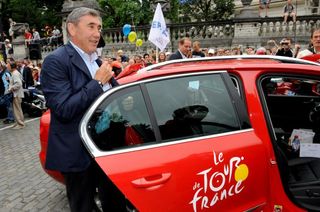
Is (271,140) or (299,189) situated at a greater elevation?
(271,140)

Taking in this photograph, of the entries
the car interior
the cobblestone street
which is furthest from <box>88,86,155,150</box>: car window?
the cobblestone street

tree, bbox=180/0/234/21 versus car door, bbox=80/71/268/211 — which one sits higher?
tree, bbox=180/0/234/21

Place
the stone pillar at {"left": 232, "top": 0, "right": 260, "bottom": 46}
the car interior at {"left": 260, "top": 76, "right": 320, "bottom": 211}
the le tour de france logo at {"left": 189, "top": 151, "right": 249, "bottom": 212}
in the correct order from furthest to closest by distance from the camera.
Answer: the stone pillar at {"left": 232, "top": 0, "right": 260, "bottom": 46} → the car interior at {"left": 260, "top": 76, "right": 320, "bottom": 211} → the le tour de france logo at {"left": 189, "top": 151, "right": 249, "bottom": 212}

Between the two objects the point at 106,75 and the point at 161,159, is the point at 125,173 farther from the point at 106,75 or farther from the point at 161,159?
the point at 106,75

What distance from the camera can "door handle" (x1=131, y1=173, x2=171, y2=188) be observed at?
2270mm

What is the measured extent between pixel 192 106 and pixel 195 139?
0.26 meters

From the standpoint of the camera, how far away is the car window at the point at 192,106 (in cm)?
252

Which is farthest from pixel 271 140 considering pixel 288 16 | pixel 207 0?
pixel 207 0

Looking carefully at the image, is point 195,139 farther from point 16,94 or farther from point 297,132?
point 16,94

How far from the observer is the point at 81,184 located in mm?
2477

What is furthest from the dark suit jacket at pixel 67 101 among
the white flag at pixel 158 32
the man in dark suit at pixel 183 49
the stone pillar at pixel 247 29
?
the stone pillar at pixel 247 29

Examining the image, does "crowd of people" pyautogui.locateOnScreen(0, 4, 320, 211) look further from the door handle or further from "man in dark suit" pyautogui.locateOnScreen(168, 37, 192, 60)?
"man in dark suit" pyautogui.locateOnScreen(168, 37, 192, 60)

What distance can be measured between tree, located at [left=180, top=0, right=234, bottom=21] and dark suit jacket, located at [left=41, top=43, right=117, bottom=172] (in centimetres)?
2332

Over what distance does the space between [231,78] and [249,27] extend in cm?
1298
